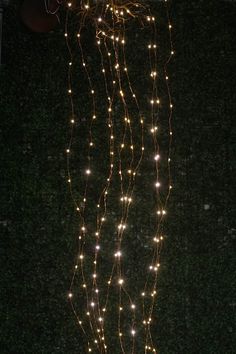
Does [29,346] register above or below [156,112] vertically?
below

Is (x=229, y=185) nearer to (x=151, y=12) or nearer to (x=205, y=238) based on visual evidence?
(x=205, y=238)

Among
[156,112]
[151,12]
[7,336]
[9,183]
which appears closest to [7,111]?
[9,183]

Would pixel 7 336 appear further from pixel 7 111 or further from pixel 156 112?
pixel 156 112

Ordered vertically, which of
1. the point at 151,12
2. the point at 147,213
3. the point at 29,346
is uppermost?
the point at 151,12

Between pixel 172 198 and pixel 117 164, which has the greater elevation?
pixel 117 164
